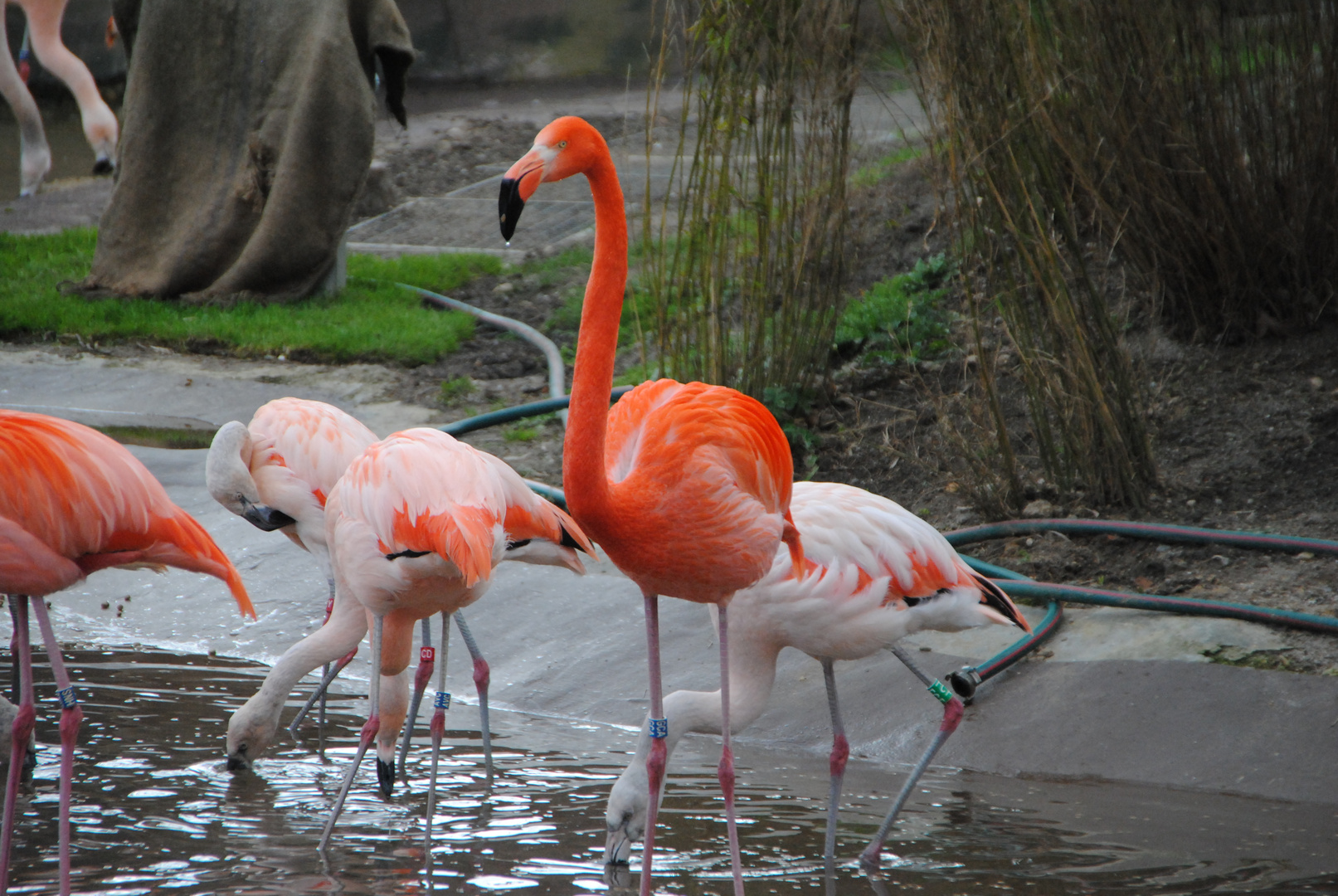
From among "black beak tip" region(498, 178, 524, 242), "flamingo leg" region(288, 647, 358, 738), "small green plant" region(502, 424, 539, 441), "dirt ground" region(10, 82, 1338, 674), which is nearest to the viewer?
"black beak tip" region(498, 178, 524, 242)

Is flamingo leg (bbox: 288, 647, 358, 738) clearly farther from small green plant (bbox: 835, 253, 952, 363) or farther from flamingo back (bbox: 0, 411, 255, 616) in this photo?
small green plant (bbox: 835, 253, 952, 363)

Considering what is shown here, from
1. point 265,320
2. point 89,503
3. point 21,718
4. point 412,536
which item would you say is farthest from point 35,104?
point 412,536

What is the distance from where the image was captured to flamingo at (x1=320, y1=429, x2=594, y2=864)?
339cm

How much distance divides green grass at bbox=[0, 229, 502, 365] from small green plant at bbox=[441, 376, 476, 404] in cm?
59

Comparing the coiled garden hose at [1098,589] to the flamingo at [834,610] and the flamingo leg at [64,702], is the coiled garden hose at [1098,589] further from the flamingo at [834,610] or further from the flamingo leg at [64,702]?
the flamingo leg at [64,702]

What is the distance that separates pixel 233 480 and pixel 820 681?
78.1 inches

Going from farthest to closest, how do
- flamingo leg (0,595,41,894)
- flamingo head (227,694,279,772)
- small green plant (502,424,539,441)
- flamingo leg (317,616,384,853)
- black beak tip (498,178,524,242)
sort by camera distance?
1. small green plant (502,424,539,441)
2. flamingo head (227,694,279,772)
3. flamingo leg (317,616,384,853)
4. flamingo leg (0,595,41,894)
5. black beak tip (498,178,524,242)

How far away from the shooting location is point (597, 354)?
2.74 metres

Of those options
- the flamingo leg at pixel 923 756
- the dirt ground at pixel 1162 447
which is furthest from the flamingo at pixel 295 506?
the dirt ground at pixel 1162 447

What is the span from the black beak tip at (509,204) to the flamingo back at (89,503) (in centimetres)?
145

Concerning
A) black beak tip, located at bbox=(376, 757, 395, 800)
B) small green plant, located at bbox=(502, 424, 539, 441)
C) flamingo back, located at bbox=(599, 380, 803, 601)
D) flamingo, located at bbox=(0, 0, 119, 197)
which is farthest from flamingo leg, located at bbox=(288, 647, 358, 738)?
flamingo, located at bbox=(0, 0, 119, 197)

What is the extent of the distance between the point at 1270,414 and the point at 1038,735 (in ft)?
7.03

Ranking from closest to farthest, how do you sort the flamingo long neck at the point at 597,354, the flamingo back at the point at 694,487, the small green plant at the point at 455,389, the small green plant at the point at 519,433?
the flamingo long neck at the point at 597,354
the flamingo back at the point at 694,487
the small green plant at the point at 519,433
the small green plant at the point at 455,389

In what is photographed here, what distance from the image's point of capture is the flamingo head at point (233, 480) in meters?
4.20
